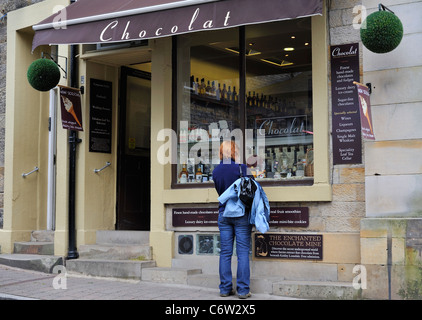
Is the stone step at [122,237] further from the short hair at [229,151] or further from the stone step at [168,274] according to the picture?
the short hair at [229,151]

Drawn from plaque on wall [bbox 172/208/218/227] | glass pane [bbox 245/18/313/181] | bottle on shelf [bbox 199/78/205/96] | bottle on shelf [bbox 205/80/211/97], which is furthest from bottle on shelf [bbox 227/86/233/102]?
plaque on wall [bbox 172/208/218/227]

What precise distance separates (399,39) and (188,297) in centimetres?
380

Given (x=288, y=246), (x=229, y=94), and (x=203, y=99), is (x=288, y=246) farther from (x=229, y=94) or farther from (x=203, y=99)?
(x=203, y=99)

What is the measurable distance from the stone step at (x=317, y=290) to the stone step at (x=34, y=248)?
13.9 feet

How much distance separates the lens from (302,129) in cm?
823

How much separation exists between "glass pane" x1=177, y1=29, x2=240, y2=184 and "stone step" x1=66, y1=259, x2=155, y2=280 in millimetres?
1383

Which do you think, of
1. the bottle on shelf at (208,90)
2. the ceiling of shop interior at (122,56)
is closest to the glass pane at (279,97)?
the bottle on shelf at (208,90)

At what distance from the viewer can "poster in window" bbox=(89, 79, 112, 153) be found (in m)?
10.0

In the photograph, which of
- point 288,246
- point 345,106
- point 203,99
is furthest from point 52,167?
point 345,106

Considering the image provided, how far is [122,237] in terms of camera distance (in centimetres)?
962

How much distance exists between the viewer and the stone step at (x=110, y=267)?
865cm

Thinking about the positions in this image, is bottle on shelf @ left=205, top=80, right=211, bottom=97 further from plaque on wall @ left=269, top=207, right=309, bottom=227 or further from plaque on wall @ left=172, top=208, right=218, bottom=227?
plaque on wall @ left=269, top=207, right=309, bottom=227

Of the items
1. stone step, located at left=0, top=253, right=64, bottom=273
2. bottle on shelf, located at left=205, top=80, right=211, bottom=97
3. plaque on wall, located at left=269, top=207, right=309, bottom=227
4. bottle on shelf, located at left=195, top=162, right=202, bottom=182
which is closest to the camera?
plaque on wall, located at left=269, top=207, right=309, bottom=227

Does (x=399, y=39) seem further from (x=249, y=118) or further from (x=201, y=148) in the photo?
(x=201, y=148)
